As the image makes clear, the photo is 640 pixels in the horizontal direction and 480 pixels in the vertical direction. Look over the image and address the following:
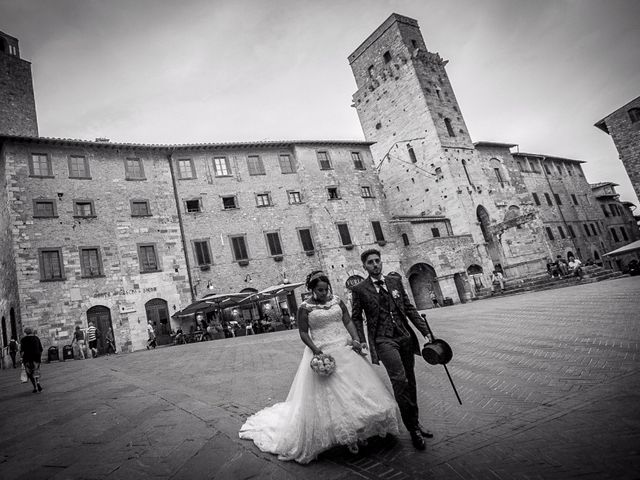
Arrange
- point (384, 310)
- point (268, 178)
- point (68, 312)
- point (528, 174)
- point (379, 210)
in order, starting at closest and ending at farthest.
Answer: point (384, 310) → point (68, 312) → point (268, 178) → point (379, 210) → point (528, 174)

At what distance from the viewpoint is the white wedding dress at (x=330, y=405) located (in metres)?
3.06

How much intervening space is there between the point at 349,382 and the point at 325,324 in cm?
58

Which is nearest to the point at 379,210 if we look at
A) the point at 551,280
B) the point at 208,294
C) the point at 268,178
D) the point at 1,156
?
the point at 268,178

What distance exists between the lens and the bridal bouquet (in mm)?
3225

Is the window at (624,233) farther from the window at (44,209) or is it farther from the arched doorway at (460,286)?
the window at (44,209)

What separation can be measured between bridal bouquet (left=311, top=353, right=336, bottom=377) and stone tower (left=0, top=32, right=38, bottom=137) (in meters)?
32.5

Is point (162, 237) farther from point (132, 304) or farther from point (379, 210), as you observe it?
point (379, 210)

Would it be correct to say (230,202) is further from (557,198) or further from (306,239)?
(557,198)

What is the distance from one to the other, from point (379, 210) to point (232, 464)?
24.1 m

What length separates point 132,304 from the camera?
63.0 feet

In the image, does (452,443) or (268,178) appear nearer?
(452,443)

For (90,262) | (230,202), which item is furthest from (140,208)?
(230,202)

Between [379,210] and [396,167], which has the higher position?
[396,167]

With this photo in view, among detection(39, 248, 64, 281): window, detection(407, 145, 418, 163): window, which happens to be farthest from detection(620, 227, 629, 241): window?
detection(39, 248, 64, 281): window
